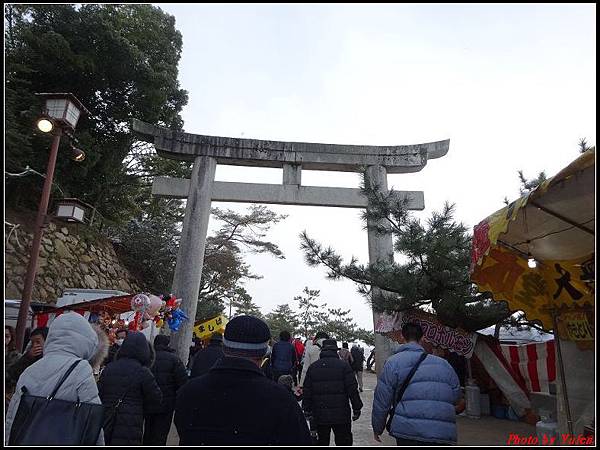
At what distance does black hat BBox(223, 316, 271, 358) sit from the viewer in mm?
1847

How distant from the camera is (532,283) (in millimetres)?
4746

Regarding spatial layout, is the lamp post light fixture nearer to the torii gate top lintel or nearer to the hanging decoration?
the hanging decoration

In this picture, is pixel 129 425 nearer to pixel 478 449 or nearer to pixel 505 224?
pixel 478 449

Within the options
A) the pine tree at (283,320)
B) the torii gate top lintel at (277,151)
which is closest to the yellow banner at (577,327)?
the torii gate top lintel at (277,151)

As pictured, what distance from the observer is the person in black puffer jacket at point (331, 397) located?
4.23m

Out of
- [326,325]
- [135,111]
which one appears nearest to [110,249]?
[135,111]

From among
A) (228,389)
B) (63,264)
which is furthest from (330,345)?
(63,264)

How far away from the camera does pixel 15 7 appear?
13.9 metres

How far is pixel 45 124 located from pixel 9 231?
7.28 m

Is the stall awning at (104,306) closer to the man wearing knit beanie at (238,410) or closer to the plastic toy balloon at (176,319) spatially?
the plastic toy balloon at (176,319)

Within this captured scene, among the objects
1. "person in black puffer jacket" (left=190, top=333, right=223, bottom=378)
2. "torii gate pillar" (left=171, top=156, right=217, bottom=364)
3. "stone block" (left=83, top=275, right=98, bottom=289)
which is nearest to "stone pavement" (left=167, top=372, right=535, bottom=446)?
"person in black puffer jacket" (left=190, top=333, right=223, bottom=378)

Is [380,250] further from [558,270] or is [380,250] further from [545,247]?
[545,247]

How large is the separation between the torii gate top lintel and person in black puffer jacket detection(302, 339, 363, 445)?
24.4ft

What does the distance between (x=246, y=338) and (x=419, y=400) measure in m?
1.79
